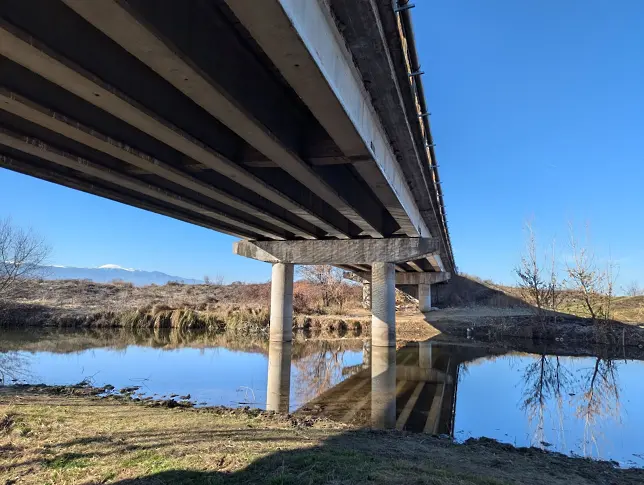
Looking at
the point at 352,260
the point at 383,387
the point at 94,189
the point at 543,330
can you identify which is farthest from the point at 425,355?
the point at 94,189

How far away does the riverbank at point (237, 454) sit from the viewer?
4496 mm

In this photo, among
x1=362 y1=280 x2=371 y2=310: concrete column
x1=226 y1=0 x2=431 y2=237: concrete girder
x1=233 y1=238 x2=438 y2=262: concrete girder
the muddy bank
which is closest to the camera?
x1=226 y1=0 x2=431 y2=237: concrete girder

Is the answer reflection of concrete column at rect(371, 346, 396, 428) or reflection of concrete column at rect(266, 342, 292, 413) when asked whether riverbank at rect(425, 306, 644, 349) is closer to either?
reflection of concrete column at rect(371, 346, 396, 428)

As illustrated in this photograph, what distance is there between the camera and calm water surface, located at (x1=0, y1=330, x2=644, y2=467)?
29.8 ft

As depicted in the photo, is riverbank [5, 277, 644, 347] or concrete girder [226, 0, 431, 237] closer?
concrete girder [226, 0, 431, 237]

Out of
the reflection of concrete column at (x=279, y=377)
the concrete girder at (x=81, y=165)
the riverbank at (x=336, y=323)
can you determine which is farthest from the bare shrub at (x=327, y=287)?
the concrete girder at (x=81, y=165)

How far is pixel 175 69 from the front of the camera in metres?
5.64

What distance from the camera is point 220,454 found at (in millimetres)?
5055

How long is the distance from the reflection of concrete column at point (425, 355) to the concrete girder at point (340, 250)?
4.50 metres

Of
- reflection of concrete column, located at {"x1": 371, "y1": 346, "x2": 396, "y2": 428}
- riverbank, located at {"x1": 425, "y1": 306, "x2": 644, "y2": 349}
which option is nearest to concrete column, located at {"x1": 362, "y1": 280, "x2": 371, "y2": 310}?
riverbank, located at {"x1": 425, "y1": 306, "x2": 644, "y2": 349}

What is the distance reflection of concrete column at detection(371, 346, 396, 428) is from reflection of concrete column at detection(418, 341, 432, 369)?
1117 millimetres

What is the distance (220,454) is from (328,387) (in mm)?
7983

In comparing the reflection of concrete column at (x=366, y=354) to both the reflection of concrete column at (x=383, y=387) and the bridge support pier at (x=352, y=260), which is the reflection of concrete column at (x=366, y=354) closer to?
the reflection of concrete column at (x=383, y=387)

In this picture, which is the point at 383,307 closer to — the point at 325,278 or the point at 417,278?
the point at 417,278
